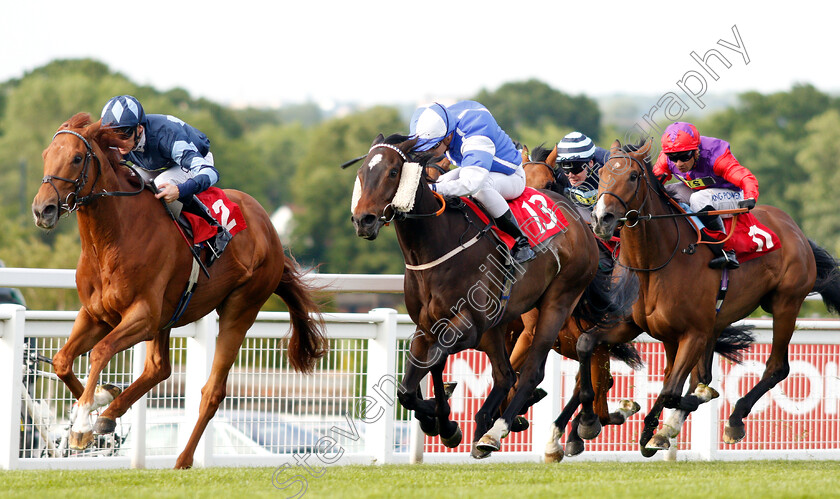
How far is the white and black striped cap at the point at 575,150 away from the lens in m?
7.25

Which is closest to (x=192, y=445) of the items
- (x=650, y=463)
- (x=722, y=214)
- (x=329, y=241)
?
(x=650, y=463)

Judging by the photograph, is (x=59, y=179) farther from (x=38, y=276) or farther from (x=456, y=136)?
(x=456, y=136)

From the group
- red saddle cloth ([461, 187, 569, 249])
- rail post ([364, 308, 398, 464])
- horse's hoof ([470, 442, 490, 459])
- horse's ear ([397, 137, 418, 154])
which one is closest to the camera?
horse's ear ([397, 137, 418, 154])

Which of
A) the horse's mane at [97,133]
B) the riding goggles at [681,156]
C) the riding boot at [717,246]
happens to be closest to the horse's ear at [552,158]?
the riding goggles at [681,156]

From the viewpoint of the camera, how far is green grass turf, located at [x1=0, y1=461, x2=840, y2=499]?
4.83m

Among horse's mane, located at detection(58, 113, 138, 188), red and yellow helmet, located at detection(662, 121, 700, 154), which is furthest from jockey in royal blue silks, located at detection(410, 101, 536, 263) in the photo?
horse's mane, located at detection(58, 113, 138, 188)

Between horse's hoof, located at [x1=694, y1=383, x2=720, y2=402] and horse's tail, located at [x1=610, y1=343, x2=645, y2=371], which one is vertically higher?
horse's tail, located at [x1=610, y1=343, x2=645, y2=371]

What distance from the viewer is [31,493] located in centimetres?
482

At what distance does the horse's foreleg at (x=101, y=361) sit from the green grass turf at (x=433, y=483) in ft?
0.74

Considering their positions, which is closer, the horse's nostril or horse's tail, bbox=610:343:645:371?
the horse's nostril

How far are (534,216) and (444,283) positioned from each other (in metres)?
0.87

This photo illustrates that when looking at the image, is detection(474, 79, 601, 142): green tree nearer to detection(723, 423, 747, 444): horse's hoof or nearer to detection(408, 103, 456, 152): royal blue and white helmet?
detection(723, 423, 747, 444): horse's hoof

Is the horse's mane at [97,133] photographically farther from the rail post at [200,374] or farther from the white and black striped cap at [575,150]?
the white and black striped cap at [575,150]

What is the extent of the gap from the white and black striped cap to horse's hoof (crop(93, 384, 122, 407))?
127 inches
